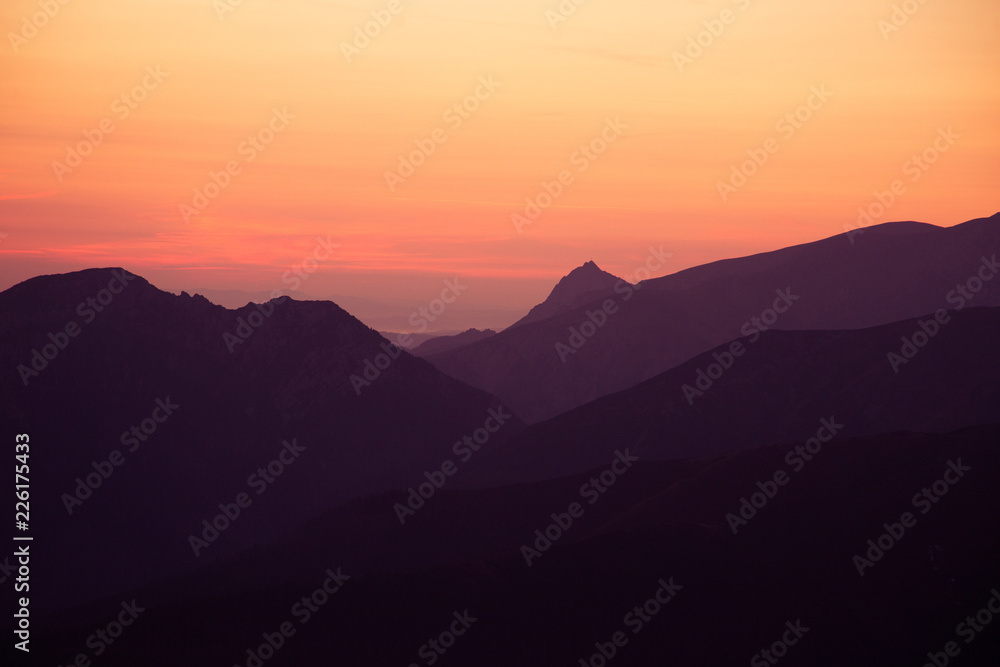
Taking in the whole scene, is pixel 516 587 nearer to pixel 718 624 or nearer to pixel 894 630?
pixel 718 624

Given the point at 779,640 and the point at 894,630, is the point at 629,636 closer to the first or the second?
the point at 779,640

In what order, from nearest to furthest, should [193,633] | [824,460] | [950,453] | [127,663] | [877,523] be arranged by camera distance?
1. [127,663]
2. [193,633]
3. [877,523]
4. [950,453]
5. [824,460]

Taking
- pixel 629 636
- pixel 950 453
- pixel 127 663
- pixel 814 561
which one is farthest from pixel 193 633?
pixel 950 453

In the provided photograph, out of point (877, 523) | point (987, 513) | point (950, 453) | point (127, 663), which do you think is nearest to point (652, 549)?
point (877, 523)

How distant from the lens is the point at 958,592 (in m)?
135

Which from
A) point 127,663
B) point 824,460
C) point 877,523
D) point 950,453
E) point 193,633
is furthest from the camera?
point 824,460

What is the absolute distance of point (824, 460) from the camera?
654ft

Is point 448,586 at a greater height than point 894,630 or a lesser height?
lesser

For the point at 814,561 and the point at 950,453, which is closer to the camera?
the point at 814,561

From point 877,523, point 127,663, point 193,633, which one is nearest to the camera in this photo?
point 127,663

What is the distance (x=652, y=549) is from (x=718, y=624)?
19821 millimetres

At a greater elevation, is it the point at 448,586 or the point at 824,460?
the point at 448,586

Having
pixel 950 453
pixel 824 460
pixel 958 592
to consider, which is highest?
pixel 958 592

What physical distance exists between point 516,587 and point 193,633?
4065cm
